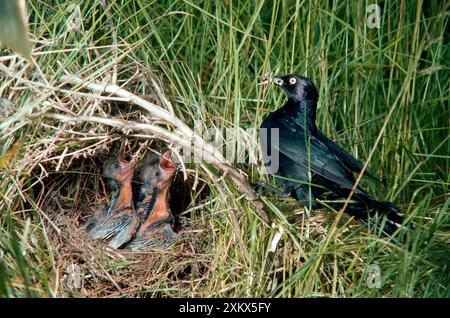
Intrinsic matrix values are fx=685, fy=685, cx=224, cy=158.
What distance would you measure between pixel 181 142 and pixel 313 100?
3.50 ft

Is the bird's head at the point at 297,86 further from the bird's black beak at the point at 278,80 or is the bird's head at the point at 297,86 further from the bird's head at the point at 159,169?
the bird's head at the point at 159,169

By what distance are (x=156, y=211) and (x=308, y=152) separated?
1145 millimetres

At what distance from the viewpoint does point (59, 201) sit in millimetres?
4270

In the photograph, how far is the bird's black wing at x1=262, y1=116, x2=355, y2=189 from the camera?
3.71 metres

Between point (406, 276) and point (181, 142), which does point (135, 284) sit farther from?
point (406, 276)

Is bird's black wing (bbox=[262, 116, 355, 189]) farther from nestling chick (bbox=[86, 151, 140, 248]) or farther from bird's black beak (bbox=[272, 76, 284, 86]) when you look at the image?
nestling chick (bbox=[86, 151, 140, 248])

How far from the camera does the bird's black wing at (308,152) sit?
3.71 meters

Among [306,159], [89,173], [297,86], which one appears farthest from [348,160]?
[89,173]

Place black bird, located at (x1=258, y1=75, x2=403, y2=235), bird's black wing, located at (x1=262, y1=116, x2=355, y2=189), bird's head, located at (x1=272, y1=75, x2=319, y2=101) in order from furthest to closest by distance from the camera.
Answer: bird's head, located at (x1=272, y1=75, x2=319, y2=101)
bird's black wing, located at (x1=262, y1=116, x2=355, y2=189)
black bird, located at (x1=258, y1=75, x2=403, y2=235)

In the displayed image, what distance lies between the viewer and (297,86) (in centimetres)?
404

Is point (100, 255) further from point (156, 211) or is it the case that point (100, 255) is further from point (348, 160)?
point (348, 160)

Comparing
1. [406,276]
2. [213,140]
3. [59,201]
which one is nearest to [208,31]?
[213,140]

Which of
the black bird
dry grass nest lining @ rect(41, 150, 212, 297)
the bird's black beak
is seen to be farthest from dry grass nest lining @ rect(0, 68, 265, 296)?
the bird's black beak

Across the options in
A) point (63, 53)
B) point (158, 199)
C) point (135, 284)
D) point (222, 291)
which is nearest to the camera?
point (222, 291)
